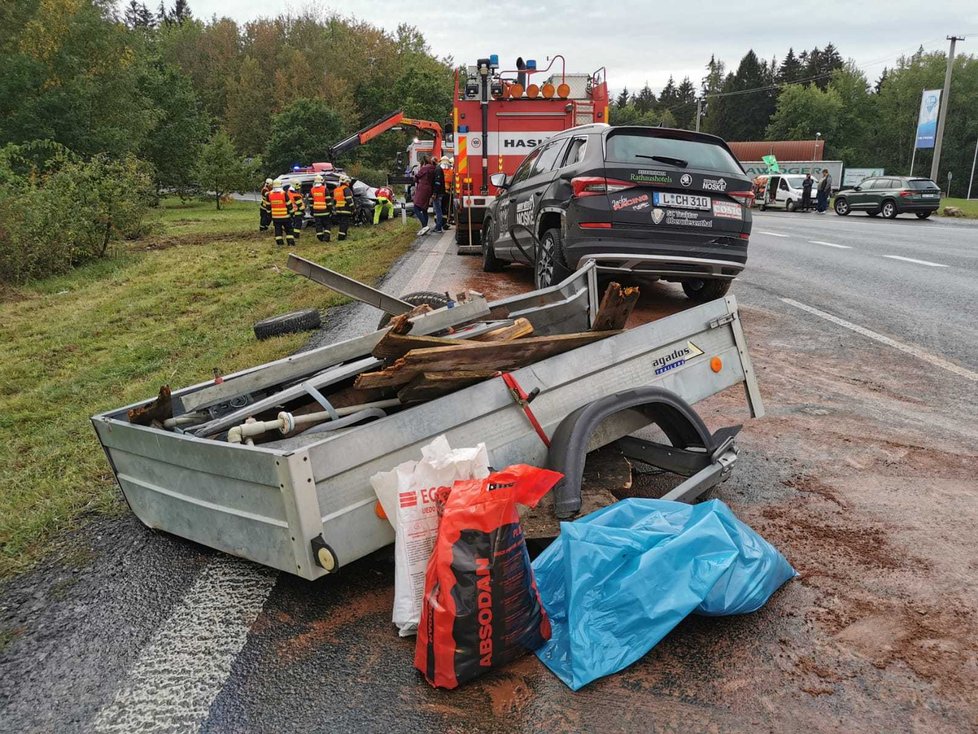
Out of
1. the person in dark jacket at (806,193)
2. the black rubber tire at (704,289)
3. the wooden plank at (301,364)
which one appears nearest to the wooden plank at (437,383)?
the wooden plank at (301,364)

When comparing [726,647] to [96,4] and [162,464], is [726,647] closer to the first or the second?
[162,464]

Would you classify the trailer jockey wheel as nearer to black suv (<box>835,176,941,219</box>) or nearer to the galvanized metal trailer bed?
the galvanized metal trailer bed

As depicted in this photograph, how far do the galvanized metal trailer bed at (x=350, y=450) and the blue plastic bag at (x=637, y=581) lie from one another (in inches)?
21.6

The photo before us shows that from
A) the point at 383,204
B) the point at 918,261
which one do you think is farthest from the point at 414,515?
the point at 383,204

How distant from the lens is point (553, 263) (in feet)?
25.1

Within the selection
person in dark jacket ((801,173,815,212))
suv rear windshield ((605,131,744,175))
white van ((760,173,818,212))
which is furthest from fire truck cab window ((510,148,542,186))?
white van ((760,173,818,212))

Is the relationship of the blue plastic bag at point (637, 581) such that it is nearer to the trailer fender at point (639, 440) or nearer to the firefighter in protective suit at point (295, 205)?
the trailer fender at point (639, 440)

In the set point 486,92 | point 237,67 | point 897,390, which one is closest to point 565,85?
point 486,92

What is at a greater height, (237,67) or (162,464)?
(237,67)

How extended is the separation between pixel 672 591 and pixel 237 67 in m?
81.2

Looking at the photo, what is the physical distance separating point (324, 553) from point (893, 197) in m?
28.0

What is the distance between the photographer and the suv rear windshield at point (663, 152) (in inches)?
267

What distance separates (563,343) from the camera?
3.28 m

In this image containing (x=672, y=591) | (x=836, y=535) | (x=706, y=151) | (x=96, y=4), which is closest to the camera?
(x=672, y=591)
